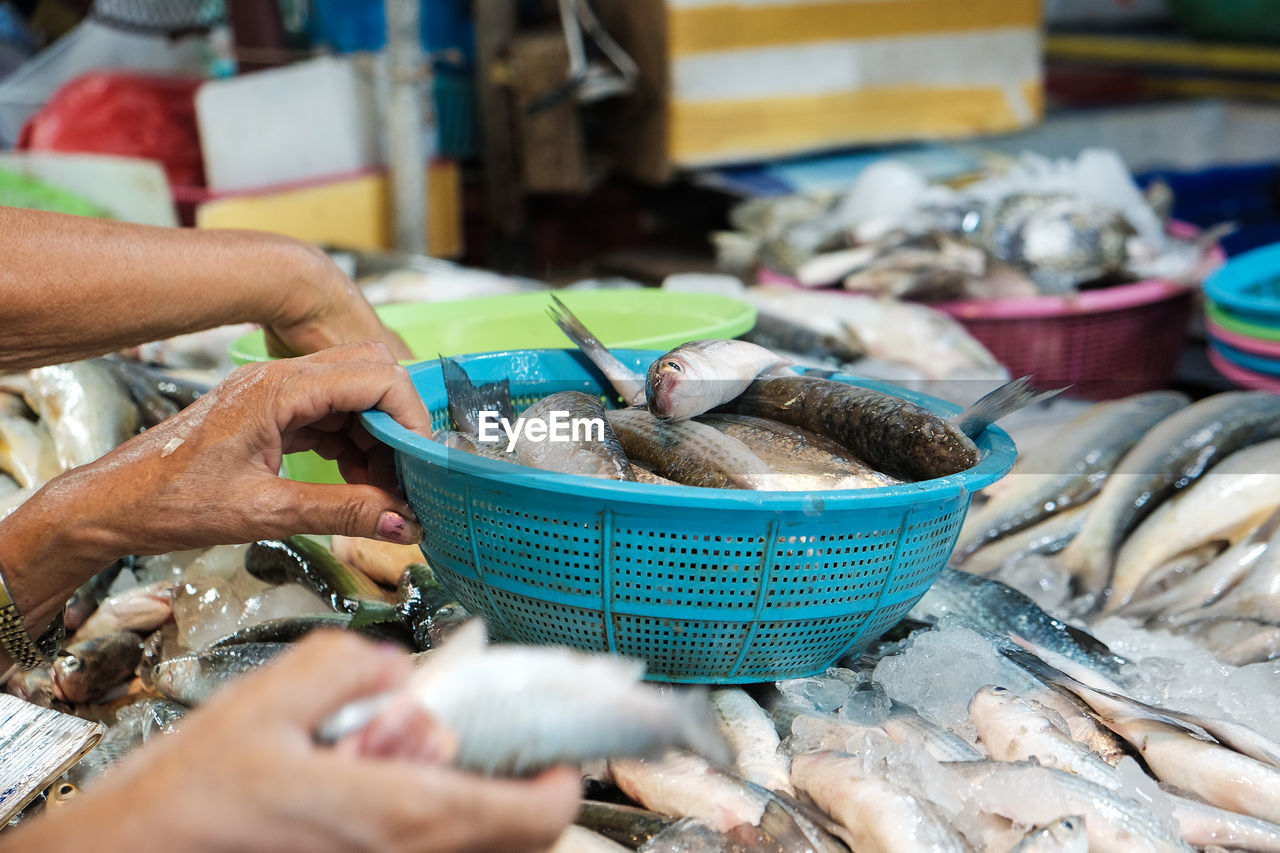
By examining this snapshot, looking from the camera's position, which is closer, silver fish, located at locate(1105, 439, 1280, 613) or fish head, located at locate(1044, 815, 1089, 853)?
fish head, located at locate(1044, 815, 1089, 853)

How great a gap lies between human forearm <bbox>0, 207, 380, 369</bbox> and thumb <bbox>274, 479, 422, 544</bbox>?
765 millimetres

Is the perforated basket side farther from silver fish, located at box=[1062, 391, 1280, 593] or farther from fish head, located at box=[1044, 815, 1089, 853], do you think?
silver fish, located at box=[1062, 391, 1280, 593]

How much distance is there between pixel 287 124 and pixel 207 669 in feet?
15.0

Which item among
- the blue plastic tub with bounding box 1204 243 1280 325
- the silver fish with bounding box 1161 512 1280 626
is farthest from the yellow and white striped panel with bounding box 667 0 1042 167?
the silver fish with bounding box 1161 512 1280 626

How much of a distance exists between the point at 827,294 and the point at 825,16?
302 centimetres

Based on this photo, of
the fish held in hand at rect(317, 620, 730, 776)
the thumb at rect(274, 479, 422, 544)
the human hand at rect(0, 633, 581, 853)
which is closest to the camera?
the human hand at rect(0, 633, 581, 853)

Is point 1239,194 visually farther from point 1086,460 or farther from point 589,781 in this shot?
point 589,781

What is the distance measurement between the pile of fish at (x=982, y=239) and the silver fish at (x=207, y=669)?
307 centimetres

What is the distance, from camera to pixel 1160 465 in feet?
9.19

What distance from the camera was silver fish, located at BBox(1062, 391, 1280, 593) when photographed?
267cm

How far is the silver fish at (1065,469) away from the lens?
9.12 feet

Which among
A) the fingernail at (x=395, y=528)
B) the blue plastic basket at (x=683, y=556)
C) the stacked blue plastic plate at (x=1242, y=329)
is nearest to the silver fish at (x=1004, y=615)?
the blue plastic basket at (x=683, y=556)

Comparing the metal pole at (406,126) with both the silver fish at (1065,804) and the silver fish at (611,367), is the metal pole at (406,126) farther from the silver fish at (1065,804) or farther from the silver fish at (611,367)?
the silver fish at (1065,804)

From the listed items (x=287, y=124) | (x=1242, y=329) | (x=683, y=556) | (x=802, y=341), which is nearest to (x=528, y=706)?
(x=683, y=556)
